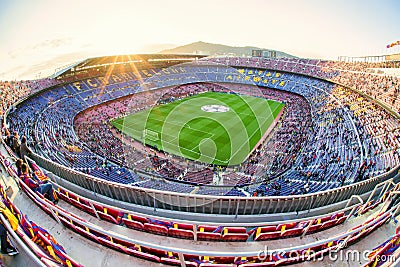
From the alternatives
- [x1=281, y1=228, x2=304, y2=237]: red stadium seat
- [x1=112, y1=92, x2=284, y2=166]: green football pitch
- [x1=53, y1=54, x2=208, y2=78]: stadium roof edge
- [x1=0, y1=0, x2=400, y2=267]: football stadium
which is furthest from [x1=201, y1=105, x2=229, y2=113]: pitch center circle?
[x1=281, y1=228, x2=304, y2=237]: red stadium seat

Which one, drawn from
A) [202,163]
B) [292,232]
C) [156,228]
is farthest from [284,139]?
[156,228]

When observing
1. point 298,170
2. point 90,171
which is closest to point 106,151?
point 90,171

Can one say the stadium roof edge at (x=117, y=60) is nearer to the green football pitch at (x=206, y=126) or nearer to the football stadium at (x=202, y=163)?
the football stadium at (x=202, y=163)

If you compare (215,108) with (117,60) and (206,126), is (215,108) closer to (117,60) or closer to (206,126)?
(206,126)

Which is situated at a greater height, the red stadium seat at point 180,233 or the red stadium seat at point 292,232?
the red stadium seat at point 180,233

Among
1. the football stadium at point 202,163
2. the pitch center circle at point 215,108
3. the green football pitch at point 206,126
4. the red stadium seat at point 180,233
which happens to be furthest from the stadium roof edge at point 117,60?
the red stadium seat at point 180,233

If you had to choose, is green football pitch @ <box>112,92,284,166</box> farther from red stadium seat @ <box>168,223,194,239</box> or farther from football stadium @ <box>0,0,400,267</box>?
red stadium seat @ <box>168,223,194,239</box>
